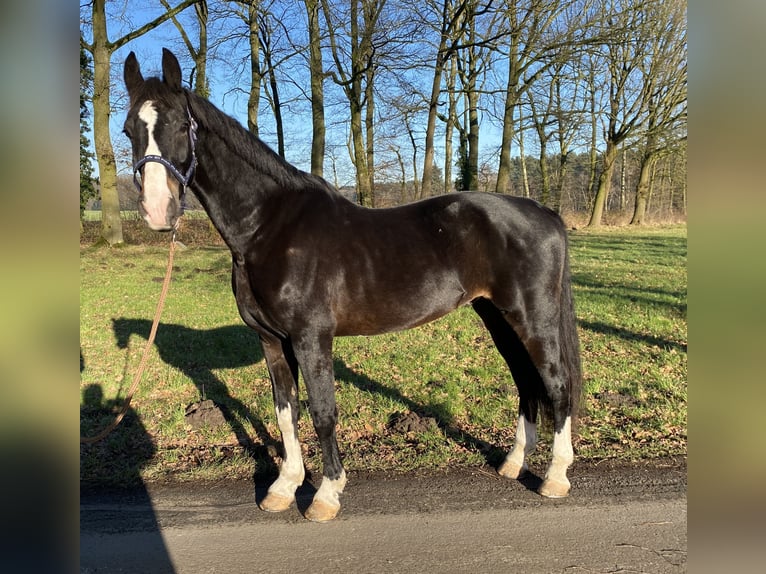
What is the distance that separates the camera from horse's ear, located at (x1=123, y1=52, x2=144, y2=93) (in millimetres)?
2686

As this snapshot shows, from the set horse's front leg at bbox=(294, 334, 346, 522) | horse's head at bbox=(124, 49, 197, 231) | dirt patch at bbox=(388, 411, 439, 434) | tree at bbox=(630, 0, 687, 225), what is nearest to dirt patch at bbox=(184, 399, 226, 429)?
dirt patch at bbox=(388, 411, 439, 434)

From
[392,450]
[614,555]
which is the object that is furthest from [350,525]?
[614,555]

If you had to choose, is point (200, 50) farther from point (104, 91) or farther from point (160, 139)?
point (160, 139)

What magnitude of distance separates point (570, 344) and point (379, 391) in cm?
217

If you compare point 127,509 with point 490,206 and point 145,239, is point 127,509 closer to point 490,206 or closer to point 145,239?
point 490,206

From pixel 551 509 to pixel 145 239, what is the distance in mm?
17723

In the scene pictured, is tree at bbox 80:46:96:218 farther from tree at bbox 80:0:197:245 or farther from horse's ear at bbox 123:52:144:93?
horse's ear at bbox 123:52:144:93

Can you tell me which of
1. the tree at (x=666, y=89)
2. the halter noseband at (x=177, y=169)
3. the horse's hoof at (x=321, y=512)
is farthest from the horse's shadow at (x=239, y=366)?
the tree at (x=666, y=89)

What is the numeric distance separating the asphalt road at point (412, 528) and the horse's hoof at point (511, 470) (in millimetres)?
80

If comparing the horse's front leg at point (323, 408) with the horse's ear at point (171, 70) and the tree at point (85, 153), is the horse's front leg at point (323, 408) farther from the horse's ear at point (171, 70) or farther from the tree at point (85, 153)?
the tree at point (85, 153)

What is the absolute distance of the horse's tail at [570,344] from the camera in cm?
342

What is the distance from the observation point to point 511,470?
3.40 m

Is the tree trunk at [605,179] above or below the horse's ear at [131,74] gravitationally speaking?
above
